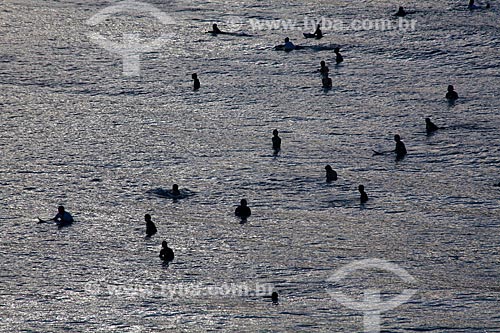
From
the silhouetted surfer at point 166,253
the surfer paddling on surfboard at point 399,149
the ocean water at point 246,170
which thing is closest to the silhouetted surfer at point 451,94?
the ocean water at point 246,170

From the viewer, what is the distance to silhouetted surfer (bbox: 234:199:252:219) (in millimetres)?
55969

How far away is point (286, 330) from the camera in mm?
46031

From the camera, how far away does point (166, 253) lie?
171 ft

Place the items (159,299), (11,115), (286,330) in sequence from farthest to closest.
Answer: (11,115) < (159,299) < (286,330)

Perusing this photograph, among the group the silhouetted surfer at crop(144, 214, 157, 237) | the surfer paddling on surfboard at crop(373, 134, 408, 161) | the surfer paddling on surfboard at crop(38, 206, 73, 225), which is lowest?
the silhouetted surfer at crop(144, 214, 157, 237)

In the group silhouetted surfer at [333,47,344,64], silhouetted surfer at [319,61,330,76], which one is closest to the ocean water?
silhouetted surfer at [333,47,344,64]

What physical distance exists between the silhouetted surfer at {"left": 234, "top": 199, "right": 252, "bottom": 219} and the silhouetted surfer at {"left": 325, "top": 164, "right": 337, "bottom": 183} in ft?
16.4

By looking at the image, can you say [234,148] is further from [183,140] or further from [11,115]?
[11,115]

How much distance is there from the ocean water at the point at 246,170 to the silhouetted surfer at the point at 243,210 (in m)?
0.52

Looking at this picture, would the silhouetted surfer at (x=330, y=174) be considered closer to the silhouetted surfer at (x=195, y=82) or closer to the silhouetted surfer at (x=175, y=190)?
the silhouetted surfer at (x=175, y=190)

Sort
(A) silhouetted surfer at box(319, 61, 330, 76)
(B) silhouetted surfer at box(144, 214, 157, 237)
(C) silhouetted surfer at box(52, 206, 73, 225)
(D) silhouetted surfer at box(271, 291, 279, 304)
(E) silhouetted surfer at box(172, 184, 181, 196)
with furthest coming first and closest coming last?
1. (A) silhouetted surfer at box(319, 61, 330, 76)
2. (E) silhouetted surfer at box(172, 184, 181, 196)
3. (C) silhouetted surfer at box(52, 206, 73, 225)
4. (B) silhouetted surfer at box(144, 214, 157, 237)
5. (D) silhouetted surfer at box(271, 291, 279, 304)

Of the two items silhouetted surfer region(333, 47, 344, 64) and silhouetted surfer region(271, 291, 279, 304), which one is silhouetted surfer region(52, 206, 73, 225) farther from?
silhouetted surfer region(333, 47, 344, 64)

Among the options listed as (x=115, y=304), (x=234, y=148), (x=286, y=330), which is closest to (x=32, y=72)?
(x=234, y=148)

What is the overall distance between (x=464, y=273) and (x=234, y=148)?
18.4 metres
